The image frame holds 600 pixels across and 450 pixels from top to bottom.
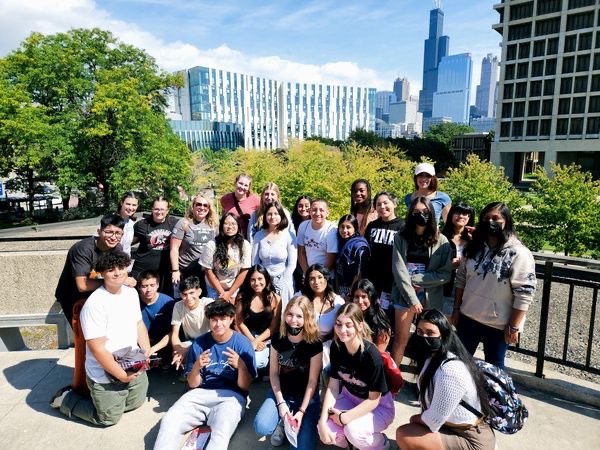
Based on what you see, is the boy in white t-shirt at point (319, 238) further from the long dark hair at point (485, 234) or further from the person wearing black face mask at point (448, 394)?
the person wearing black face mask at point (448, 394)

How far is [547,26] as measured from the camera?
5750 cm

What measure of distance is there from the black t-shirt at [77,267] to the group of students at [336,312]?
0.52 metres

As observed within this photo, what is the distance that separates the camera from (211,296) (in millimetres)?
4719

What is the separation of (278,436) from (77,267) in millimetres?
2440

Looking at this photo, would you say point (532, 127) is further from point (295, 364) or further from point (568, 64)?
point (295, 364)

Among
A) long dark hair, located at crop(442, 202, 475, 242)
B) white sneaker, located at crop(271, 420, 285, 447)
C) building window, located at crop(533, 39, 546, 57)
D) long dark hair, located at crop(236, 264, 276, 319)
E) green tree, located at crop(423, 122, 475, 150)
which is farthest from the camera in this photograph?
green tree, located at crop(423, 122, 475, 150)

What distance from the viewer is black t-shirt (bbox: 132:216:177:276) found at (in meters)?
4.77

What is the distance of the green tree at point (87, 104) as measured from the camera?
23.8 m

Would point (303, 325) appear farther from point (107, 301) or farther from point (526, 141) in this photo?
point (526, 141)

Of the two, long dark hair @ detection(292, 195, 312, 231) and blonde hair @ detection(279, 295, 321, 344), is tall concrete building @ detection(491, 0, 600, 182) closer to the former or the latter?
long dark hair @ detection(292, 195, 312, 231)

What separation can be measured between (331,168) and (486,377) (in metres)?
23.9

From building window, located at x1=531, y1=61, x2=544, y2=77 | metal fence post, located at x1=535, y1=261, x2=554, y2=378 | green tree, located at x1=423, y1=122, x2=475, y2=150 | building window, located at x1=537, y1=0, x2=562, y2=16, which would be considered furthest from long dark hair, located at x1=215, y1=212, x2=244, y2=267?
green tree, located at x1=423, y1=122, x2=475, y2=150

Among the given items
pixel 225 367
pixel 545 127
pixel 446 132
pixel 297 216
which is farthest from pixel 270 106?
pixel 225 367

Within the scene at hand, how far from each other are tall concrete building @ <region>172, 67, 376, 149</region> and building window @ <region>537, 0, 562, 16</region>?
58.6 metres
